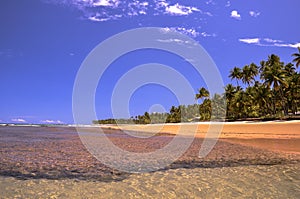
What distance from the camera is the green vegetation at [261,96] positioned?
75.4m

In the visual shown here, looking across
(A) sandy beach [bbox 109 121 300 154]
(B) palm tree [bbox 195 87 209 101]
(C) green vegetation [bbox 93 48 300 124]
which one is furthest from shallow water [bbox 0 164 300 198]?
(B) palm tree [bbox 195 87 209 101]

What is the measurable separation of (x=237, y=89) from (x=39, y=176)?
100m

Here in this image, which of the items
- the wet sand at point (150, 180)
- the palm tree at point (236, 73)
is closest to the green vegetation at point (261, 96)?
the palm tree at point (236, 73)

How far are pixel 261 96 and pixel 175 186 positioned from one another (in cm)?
8299

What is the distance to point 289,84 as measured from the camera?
78500mm

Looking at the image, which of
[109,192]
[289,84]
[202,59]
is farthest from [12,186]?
[289,84]

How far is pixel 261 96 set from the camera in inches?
3268

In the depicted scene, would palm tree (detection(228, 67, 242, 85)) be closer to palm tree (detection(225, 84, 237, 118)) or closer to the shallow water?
palm tree (detection(225, 84, 237, 118))

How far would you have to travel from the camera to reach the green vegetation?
75.4 m

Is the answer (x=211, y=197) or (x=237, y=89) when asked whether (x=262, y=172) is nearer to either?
(x=211, y=197)

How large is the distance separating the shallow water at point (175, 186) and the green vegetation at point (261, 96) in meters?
65.6

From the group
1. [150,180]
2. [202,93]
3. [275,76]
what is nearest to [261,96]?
[275,76]

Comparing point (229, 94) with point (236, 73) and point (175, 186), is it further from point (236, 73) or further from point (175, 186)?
point (175, 186)

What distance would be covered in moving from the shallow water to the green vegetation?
65.6 m
